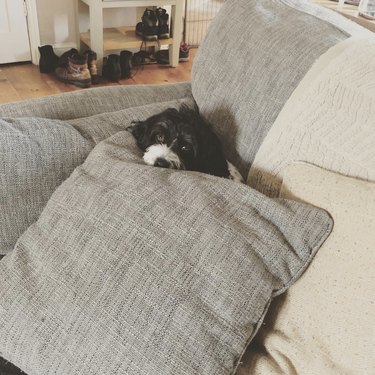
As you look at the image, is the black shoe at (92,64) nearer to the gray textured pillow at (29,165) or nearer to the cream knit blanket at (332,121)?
the gray textured pillow at (29,165)

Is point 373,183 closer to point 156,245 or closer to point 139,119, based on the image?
point 156,245

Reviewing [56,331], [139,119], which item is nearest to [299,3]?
[139,119]

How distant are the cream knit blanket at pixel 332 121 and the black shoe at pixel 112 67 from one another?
2237 millimetres

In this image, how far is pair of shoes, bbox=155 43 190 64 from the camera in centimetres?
349

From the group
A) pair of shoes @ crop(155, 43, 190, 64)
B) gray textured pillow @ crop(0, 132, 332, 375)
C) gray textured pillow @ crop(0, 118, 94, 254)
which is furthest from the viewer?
pair of shoes @ crop(155, 43, 190, 64)

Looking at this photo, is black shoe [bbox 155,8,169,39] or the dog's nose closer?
the dog's nose


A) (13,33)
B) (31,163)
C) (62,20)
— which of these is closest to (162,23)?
(62,20)

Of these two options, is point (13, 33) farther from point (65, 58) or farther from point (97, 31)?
point (97, 31)

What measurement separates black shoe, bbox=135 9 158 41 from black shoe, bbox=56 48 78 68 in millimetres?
506

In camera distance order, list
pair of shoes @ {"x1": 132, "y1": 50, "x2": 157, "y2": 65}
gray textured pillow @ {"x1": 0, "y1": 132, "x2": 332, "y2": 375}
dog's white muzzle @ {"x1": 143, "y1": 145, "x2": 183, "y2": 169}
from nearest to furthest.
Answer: gray textured pillow @ {"x1": 0, "y1": 132, "x2": 332, "y2": 375} < dog's white muzzle @ {"x1": 143, "y1": 145, "x2": 183, "y2": 169} < pair of shoes @ {"x1": 132, "y1": 50, "x2": 157, "y2": 65}

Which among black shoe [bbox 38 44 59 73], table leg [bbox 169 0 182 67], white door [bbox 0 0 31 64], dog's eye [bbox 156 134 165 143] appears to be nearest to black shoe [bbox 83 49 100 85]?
black shoe [bbox 38 44 59 73]

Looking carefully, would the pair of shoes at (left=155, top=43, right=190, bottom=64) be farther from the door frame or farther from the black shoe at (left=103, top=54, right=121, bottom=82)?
the door frame

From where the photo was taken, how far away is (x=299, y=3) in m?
1.28

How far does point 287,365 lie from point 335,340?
0.10m
